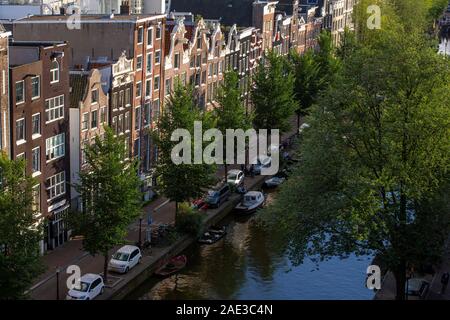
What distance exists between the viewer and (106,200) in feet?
147

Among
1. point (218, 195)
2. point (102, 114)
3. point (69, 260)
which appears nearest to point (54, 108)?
point (102, 114)

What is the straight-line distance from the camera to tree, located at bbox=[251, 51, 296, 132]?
7994 cm

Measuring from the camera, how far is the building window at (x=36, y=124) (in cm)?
4741

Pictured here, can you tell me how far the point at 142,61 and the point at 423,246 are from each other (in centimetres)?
3156

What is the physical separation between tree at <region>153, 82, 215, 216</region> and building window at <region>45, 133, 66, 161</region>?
812 centimetres

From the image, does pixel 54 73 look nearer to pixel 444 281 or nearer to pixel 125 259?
pixel 125 259

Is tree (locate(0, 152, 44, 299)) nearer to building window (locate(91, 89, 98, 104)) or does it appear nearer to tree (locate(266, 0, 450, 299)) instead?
tree (locate(266, 0, 450, 299))

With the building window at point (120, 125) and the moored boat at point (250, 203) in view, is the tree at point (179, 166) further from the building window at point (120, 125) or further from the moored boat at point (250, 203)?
the moored boat at point (250, 203)

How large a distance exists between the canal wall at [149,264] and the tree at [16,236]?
696cm

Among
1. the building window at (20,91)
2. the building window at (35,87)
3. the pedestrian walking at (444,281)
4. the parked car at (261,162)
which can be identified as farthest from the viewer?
the parked car at (261,162)

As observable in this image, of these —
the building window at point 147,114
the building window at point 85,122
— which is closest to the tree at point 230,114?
the building window at point 147,114
